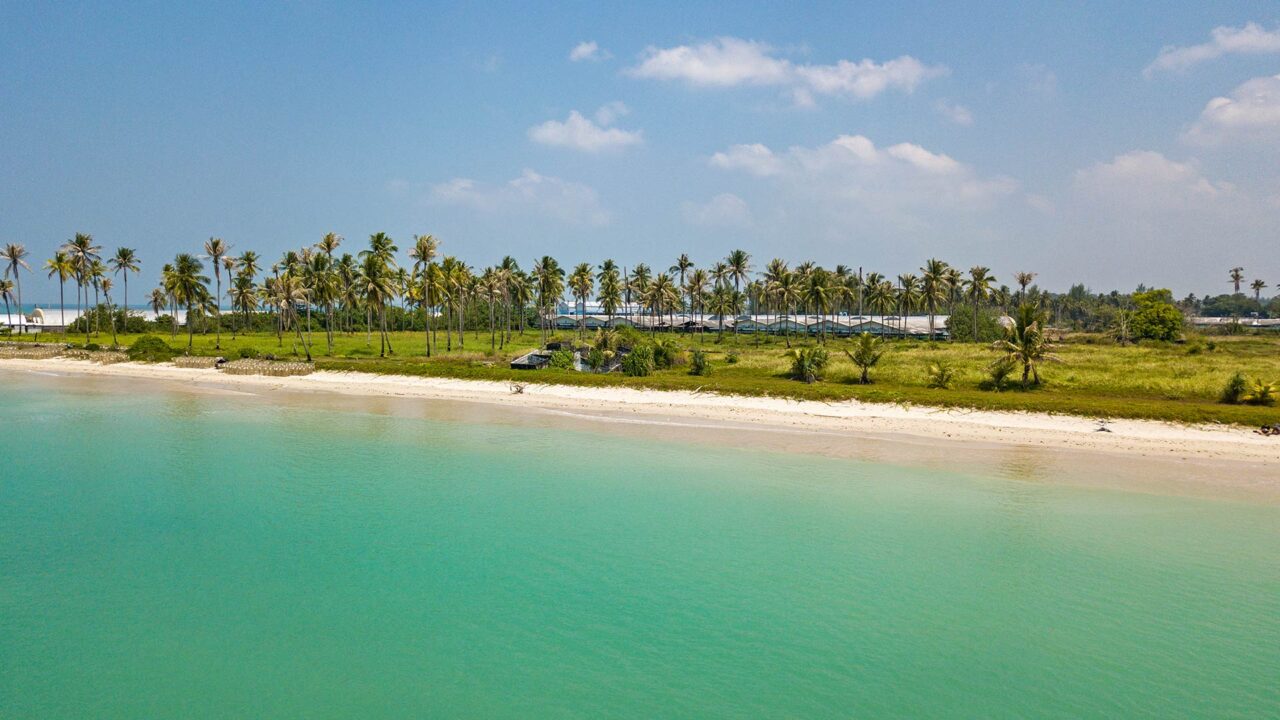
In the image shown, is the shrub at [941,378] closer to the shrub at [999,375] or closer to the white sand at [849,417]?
the shrub at [999,375]

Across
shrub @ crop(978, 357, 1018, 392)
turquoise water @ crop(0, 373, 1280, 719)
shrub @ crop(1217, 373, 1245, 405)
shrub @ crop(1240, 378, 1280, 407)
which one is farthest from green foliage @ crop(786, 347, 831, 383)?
shrub @ crop(1240, 378, 1280, 407)

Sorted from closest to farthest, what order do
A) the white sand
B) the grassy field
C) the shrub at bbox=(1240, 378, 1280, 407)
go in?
the white sand, the grassy field, the shrub at bbox=(1240, 378, 1280, 407)

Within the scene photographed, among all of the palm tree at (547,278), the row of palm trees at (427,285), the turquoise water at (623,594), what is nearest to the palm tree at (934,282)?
the row of palm trees at (427,285)

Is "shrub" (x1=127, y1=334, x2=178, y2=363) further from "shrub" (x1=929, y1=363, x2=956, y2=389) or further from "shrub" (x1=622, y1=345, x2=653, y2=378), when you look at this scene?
"shrub" (x1=929, y1=363, x2=956, y2=389)

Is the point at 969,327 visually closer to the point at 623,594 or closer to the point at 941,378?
the point at 941,378

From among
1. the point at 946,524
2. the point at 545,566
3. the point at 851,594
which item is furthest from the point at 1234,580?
the point at 545,566

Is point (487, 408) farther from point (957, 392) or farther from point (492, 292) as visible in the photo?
point (492, 292)

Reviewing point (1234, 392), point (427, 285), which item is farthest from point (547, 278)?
point (1234, 392)
